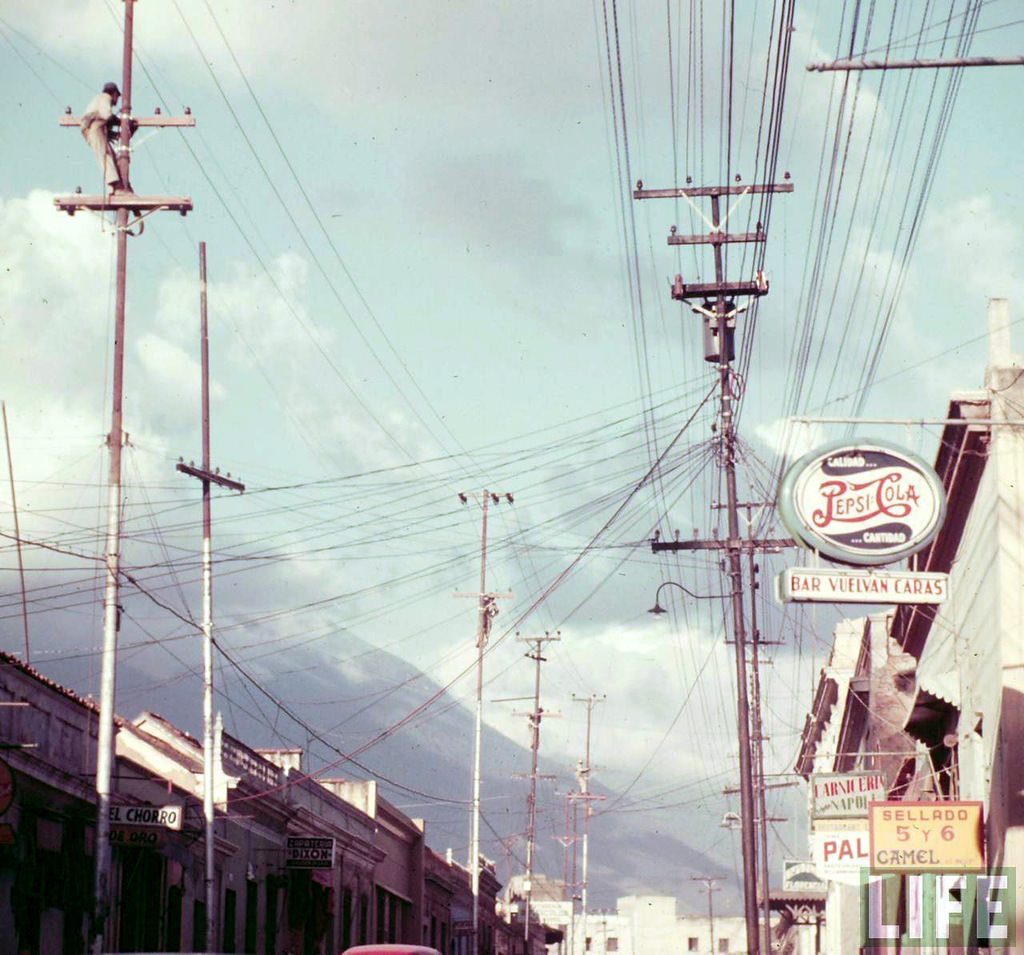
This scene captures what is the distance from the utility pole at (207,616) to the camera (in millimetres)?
34031

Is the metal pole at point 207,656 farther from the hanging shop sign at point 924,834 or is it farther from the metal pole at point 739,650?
the hanging shop sign at point 924,834

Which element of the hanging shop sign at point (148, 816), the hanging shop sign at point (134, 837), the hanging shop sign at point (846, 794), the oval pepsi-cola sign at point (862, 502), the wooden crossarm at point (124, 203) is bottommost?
the hanging shop sign at point (134, 837)

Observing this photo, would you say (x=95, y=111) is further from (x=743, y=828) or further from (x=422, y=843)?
(x=422, y=843)

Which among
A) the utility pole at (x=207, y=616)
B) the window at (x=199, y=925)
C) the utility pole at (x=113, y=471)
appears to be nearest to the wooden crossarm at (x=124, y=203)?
the utility pole at (x=113, y=471)

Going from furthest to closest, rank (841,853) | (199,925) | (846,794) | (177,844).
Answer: (199,925) → (177,844) → (846,794) → (841,853)

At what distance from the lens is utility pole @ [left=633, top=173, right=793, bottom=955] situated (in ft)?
108

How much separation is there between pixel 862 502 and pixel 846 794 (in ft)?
42.4

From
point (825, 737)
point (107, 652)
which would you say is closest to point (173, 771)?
point (107, 652)

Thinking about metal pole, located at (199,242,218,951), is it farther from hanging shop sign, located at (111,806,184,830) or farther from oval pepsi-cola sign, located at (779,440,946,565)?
oval pepsi-cola sign, located at (779,440,946,565)

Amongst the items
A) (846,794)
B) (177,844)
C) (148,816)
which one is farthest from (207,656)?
(846,794)

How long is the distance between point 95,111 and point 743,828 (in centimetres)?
2137

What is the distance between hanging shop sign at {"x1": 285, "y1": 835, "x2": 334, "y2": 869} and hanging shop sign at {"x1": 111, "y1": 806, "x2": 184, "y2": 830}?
39.3 ft

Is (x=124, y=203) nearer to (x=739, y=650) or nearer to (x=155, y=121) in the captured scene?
(x=155, y=121)

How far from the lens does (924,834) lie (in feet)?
77.5
